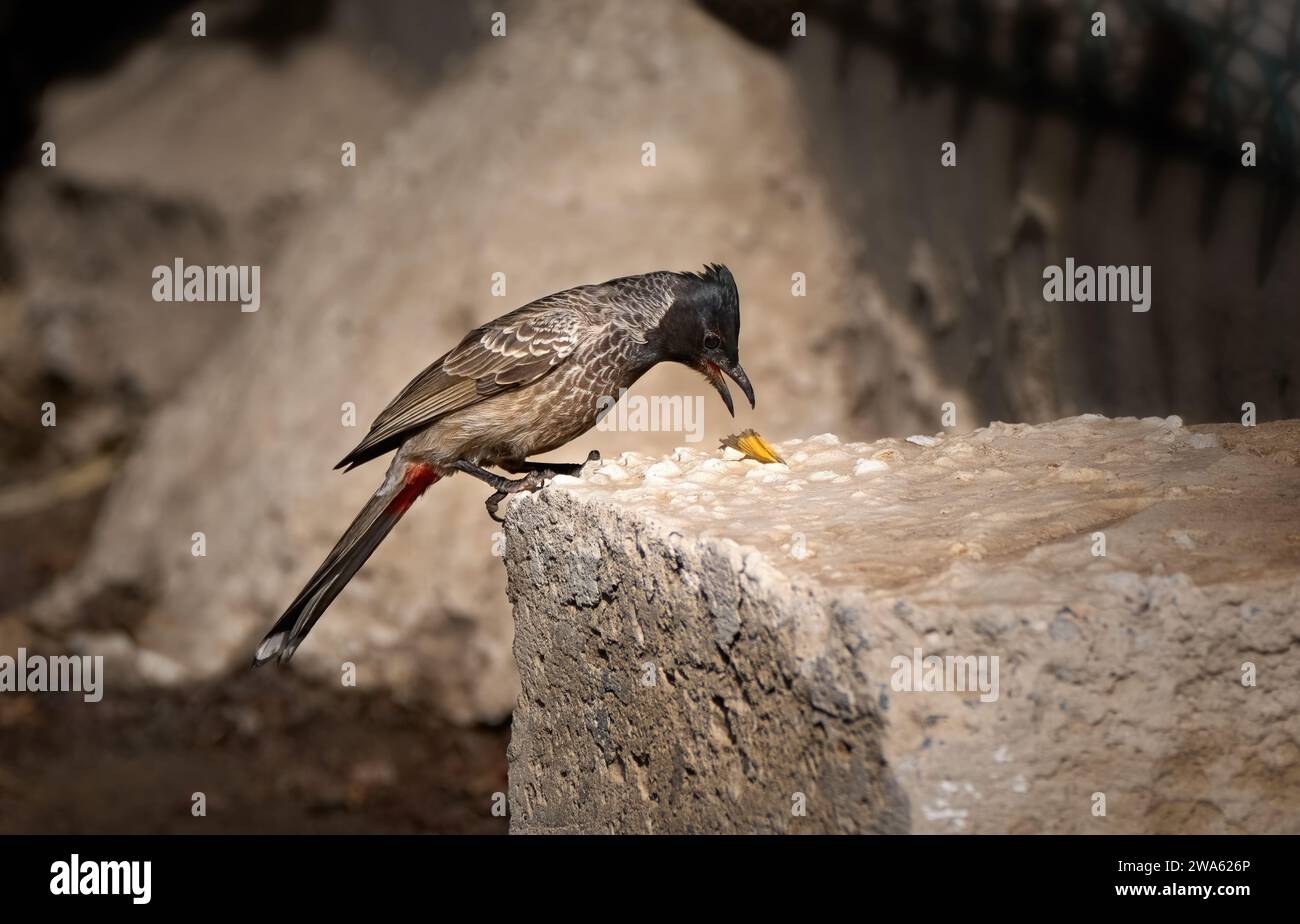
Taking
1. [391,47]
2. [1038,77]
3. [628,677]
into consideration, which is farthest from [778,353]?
[628,677]

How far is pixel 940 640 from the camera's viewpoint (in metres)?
2.50

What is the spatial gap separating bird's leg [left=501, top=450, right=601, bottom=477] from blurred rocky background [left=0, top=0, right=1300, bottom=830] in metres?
2.59

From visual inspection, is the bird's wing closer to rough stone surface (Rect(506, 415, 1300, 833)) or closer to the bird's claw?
the bird's claw

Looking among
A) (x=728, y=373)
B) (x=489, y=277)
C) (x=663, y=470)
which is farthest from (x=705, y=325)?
(x=489, y=277)

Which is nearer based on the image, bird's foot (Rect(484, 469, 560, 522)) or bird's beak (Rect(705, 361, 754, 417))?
bird's foot (Rect(484, 469, 560, 522))

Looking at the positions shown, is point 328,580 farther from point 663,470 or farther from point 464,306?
point 464,306

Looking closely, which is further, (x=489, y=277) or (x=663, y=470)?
(x=489, y=277)

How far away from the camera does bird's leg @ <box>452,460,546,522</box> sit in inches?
165

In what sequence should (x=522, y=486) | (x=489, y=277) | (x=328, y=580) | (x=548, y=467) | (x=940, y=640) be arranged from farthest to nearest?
(x=489, y=277) < (x=548, y=467) < (x=328, y=580) < (x=522, y=486) < (x=940, y=640)

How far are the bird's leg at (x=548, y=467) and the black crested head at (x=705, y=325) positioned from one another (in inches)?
17.8

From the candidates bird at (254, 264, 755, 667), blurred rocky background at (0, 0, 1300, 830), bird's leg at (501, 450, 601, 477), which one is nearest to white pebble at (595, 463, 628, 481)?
bird's leg at (501, 450, 601, 477)

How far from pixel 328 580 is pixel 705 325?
1.49 m

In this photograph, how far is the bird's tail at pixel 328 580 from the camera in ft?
13.9

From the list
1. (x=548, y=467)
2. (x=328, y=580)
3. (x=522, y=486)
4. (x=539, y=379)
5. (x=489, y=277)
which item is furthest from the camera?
(x=489, y=277)
